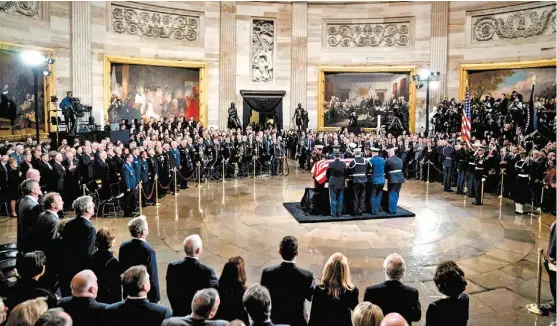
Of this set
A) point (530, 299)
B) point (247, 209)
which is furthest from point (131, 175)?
point (530, 299)

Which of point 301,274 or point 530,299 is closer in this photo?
point 301,274

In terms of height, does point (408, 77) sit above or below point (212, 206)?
above

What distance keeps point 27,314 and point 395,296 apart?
10.1 feet

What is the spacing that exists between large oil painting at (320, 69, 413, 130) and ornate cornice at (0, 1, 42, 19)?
1567cm

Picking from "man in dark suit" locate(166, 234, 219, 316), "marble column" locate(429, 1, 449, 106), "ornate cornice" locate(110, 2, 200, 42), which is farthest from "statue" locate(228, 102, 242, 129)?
"man in dark suit" locate(166, 234, 219, 316)

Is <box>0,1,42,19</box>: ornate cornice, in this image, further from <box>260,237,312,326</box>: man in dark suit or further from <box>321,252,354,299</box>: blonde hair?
<box>321,252,354,299</box>: blonde hair

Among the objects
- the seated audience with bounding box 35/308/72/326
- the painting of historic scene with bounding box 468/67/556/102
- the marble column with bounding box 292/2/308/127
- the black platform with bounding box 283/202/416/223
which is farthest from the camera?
the marble column with bounding box 292/2/308/127

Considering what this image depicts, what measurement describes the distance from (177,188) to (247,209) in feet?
13.1

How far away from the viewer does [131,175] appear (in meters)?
11.9

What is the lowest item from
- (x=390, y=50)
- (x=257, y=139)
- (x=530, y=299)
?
(x=530, y=299)

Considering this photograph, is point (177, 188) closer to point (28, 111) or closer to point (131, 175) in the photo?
point (131, 175)

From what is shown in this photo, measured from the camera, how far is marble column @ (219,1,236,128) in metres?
26.6

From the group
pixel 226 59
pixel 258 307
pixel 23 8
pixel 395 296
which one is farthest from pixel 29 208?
pixel 226 59

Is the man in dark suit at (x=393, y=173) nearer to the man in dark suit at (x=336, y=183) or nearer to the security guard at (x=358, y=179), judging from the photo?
the security guard at (x=358, y=179)
